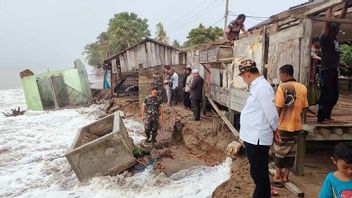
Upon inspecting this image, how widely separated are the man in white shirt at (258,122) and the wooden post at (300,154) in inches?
76.0

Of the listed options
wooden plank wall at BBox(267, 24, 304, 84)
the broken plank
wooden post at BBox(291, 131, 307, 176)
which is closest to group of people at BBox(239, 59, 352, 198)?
the broken plank

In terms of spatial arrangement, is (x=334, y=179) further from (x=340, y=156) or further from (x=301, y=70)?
(x=301, y=70)

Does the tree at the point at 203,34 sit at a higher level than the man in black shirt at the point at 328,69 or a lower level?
higher

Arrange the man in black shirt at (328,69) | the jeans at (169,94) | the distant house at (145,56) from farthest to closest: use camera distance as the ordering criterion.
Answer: the distant house at (145,56) < the jeans at (169,94) < the man in black shirt at (328,69)

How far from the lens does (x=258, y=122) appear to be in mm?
3793

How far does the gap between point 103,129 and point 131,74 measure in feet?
37.5

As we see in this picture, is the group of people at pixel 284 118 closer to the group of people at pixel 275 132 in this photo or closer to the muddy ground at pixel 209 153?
A: the group of people at pixel 275 132

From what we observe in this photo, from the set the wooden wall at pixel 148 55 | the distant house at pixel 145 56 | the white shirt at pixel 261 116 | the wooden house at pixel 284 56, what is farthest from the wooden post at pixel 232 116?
the wooden wall at pixel 148 55

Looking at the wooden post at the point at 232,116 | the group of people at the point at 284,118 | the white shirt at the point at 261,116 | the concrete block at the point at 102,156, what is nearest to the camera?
the group of people at the point at 284,118

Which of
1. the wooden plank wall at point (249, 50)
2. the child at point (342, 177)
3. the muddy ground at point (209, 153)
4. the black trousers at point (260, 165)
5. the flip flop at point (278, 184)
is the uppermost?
the wooden plank wall at point (249, 50)

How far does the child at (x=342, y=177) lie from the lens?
261 centimetres

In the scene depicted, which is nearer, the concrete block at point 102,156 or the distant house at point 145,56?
the concrete block at point 102,156

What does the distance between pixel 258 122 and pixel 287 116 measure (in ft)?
4.76

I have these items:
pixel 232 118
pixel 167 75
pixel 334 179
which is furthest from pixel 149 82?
pixel 334 179
